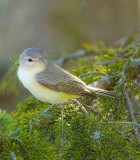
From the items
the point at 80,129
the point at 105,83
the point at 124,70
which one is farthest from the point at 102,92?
the point at 80,129

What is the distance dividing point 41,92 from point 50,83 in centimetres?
10

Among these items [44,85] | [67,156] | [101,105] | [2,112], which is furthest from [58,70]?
[67,156]

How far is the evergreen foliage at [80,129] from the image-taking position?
2234 millimetres

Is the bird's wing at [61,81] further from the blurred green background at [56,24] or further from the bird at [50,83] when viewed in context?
the blurred green background at [56,24]

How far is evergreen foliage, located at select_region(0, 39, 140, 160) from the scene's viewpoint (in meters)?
2.23

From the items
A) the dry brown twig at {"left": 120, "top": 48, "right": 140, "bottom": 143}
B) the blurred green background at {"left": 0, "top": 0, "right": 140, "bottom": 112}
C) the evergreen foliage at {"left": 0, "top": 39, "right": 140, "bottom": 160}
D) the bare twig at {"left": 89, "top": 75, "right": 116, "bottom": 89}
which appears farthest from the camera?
the blurred green background at {"left": 0, "top": 0, "right": 140, "bottom": 112}

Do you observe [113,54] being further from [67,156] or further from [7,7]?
[7,7]

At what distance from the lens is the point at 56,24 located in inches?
290

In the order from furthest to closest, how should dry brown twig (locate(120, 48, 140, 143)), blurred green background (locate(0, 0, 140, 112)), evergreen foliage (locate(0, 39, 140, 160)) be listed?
1. blurred green background (locate(0, 0, 140, 112))
2. dry brown twig (locate(120, 48, 140, 143))
3. evergreen foliage (locate(0, 39, 140, 160))

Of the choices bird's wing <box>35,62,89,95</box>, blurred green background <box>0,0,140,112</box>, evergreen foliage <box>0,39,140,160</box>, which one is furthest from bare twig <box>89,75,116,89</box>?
blurred green background <box>0,0,140,112</box>

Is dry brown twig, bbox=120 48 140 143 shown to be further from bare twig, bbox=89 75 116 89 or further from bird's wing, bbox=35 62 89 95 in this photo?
bird's wing, bbox=35 62 89 95

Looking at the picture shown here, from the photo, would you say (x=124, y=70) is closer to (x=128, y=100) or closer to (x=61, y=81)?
(x=128, y=100)

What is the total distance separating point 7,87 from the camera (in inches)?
163

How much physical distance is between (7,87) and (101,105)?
4.13 ft
